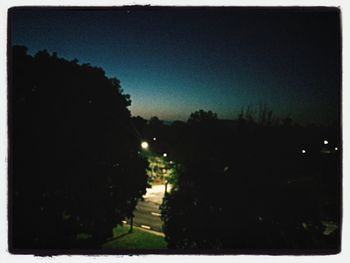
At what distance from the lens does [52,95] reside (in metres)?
1.64

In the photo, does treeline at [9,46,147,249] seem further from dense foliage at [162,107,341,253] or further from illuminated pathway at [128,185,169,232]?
dense foliage at [162,107,341,253]

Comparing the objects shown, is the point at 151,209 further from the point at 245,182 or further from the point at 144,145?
the point at 245,182

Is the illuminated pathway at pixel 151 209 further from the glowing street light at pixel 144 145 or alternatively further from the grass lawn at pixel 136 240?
the glowing street light at pixel 144 145

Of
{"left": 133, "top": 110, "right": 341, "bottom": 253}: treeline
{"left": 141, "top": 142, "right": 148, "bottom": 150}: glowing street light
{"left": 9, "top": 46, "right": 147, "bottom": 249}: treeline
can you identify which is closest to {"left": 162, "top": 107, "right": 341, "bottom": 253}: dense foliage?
{"left": 133, "top": 110, "right": 341, "bottom": 253}: treeline

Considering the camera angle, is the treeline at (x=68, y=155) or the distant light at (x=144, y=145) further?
the distant light at (x=144, y=145)

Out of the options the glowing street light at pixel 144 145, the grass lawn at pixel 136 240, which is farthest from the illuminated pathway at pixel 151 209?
the glowing street light at pixel 144 145

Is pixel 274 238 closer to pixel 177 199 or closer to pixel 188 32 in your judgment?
Result: pixel 177 199

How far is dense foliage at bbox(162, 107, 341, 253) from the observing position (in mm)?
1618

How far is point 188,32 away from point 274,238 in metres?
1.08

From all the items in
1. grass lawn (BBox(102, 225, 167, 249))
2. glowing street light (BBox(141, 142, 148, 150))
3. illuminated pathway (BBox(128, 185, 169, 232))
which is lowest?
grass lawn (BBox(102, 225, 167, 249))

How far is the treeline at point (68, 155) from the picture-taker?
5.13ft

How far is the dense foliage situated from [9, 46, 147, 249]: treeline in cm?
24
